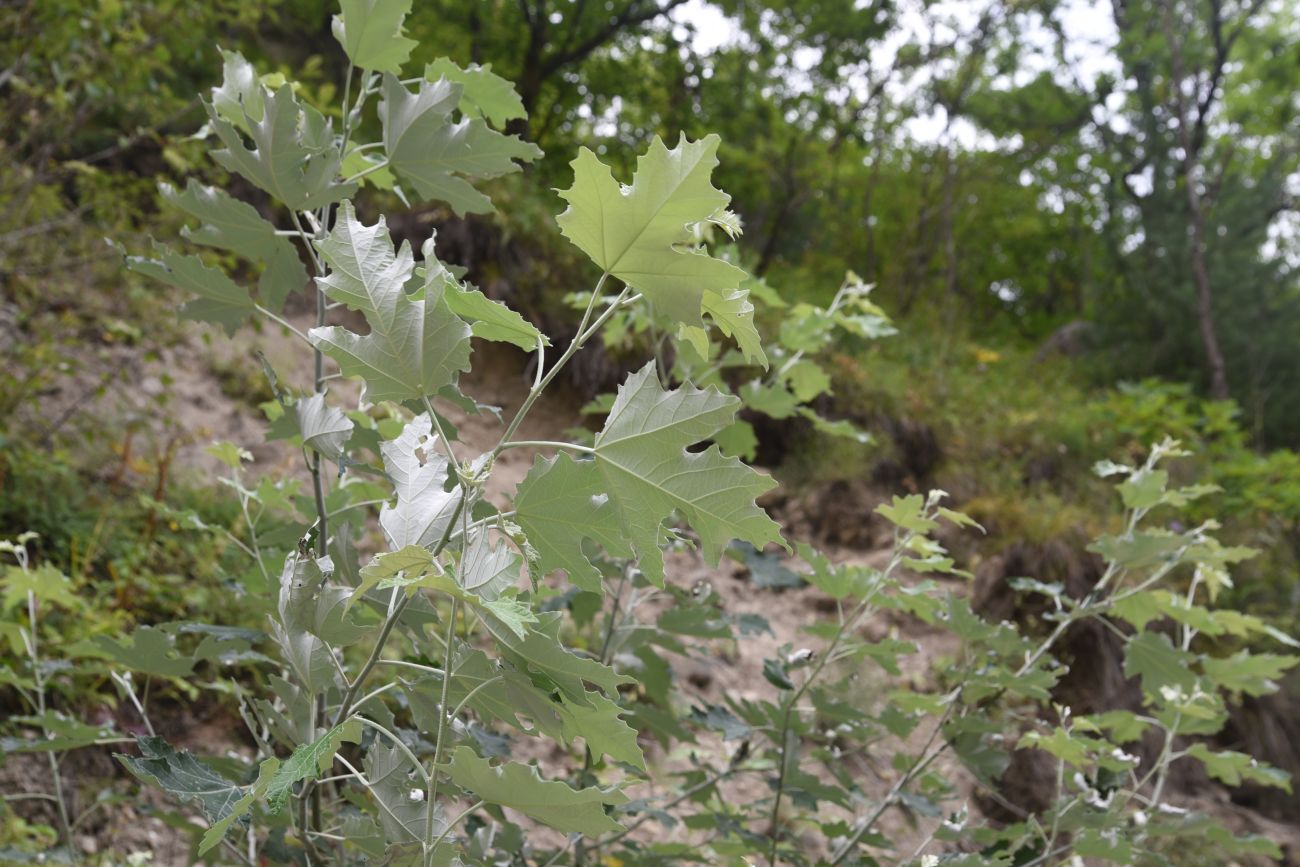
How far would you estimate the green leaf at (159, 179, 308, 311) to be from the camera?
46.6 inches

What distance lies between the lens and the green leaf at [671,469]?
0.85 m

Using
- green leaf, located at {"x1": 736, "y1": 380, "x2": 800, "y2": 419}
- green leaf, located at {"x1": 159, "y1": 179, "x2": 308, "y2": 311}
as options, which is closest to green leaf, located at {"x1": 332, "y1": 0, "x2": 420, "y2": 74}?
green leaf, located at {"x1": 159, "y1": 179, "x2": 308, "y2": 311}

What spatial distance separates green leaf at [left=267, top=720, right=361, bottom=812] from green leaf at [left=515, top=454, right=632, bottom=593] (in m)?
0.22

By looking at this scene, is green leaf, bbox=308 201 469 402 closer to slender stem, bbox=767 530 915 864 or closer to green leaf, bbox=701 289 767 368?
green leaf, bbox=701 289 767 368

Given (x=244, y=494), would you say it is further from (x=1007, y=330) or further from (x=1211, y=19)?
(x=1007, y=330)

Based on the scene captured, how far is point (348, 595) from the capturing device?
84cm

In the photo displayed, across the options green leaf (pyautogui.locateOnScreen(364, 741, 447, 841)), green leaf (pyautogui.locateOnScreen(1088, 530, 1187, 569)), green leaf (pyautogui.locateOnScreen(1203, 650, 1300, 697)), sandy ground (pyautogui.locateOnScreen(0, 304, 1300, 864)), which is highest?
green leaf (pyautogui.locateOnScreen(364, 741, 447, 841))

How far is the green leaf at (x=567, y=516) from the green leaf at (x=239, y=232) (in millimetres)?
554

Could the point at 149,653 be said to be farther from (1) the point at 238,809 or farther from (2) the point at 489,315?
(2) the point at 489,315

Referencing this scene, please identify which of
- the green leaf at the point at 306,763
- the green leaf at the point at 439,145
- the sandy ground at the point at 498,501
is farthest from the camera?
the sandy ground at the point at 498,501

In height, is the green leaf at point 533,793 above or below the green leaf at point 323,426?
below

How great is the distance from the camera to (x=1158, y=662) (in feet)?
5.90

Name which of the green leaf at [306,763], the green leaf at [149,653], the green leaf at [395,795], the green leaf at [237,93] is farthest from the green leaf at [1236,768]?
the green leaf at [237,93]

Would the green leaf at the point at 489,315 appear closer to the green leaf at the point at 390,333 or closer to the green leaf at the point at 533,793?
the green leaf at the point at 390,333
